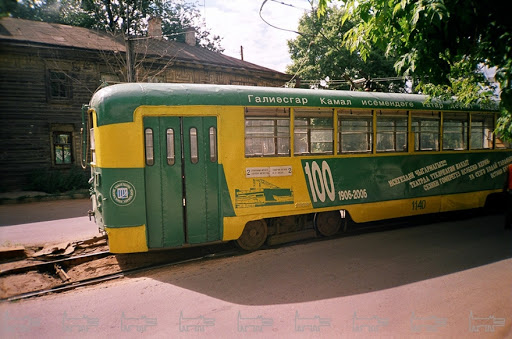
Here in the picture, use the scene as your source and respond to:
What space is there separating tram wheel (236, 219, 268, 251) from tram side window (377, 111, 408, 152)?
336 centimetres

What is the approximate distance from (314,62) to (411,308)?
24626 millimetres

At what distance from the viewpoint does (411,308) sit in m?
4.79

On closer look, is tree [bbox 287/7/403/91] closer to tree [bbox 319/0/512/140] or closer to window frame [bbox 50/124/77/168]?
window frame [bbox 50/124/77/168]

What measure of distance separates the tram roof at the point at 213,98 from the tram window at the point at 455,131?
1611 mm

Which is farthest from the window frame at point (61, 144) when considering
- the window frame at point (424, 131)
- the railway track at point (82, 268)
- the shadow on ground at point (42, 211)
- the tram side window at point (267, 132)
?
the window frame at point (424, 131)

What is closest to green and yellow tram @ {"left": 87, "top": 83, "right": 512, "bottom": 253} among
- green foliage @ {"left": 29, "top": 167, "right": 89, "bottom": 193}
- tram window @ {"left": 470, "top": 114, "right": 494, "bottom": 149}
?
tram window @ {"left": 470, "top": 114, "right": 494, "bottom": 149}

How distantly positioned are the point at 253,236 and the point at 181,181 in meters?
1.86

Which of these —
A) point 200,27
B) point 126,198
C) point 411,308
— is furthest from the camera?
point 200,27

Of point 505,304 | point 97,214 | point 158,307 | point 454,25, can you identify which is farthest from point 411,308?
point 97,214

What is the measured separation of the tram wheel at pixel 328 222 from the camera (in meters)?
7.94

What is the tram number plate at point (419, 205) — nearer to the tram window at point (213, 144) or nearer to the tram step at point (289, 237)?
the tram step at point (289, 237)

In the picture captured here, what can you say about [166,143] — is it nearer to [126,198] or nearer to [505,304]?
[126,198]

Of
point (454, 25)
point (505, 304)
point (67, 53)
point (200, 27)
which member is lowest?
point (505, 304)

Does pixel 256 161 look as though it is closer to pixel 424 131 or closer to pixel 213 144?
pixel 213 144
